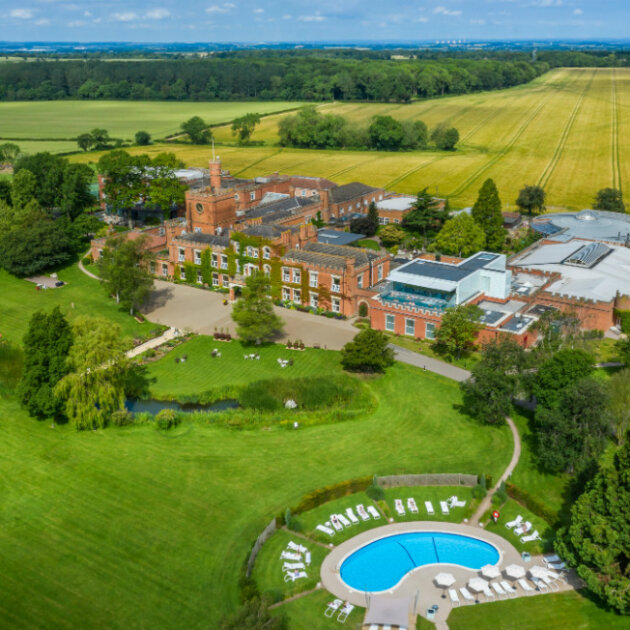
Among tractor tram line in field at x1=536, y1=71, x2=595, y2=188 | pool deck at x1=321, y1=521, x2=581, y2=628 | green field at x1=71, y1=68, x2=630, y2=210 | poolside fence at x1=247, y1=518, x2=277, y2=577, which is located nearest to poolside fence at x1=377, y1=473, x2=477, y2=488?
pool deck at x1=321, y1=521, x2=581, y2=628

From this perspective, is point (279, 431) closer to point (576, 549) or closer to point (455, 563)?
point (455, 563)

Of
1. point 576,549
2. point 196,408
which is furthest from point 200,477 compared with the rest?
point 576,549

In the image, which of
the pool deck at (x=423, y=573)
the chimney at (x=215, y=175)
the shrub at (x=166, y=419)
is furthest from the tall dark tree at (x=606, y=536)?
the chimney at (x=215, y=175)

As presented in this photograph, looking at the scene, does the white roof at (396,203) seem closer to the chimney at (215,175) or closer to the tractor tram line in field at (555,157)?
the tractor tram line in field at (555,157)

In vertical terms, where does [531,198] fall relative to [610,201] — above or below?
above

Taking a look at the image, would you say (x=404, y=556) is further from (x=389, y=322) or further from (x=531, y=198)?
(x=531, y=198)

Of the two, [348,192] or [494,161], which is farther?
[494,161]

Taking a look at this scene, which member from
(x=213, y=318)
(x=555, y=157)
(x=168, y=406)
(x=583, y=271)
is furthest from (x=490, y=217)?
(x=555, y=157)

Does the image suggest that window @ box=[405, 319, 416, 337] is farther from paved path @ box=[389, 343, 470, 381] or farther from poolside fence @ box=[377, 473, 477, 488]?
poolside fence @ box=[377, 473, 477, 488]
